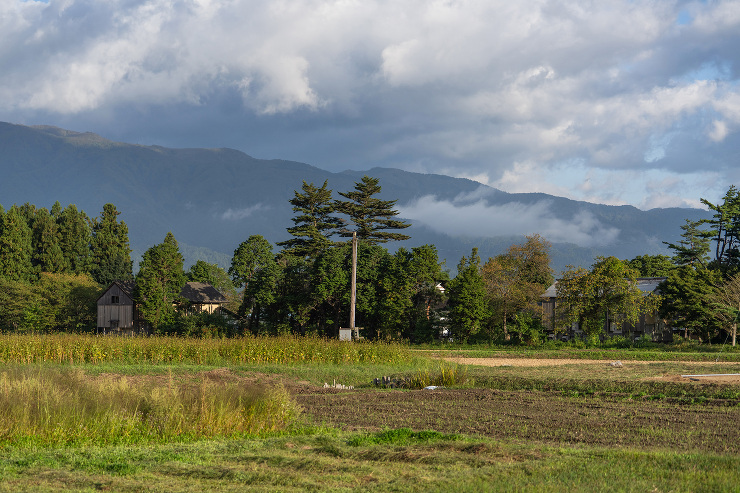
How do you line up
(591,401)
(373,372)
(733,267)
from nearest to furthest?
(591,401)
(373,372)
(733,267)

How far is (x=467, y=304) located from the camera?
5003 centimetres

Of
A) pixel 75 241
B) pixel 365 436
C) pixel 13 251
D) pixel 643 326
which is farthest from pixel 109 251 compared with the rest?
pixel 365 436

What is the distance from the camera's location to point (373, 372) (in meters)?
24.9

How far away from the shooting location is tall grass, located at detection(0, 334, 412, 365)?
25.9 meters

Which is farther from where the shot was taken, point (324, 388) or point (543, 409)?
point (324, 388)

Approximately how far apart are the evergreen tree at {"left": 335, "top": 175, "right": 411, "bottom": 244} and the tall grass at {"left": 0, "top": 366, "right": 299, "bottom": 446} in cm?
5853

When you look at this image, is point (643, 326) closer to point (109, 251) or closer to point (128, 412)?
point (128, 412)

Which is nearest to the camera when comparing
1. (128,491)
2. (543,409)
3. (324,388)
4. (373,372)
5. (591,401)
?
(128,491)

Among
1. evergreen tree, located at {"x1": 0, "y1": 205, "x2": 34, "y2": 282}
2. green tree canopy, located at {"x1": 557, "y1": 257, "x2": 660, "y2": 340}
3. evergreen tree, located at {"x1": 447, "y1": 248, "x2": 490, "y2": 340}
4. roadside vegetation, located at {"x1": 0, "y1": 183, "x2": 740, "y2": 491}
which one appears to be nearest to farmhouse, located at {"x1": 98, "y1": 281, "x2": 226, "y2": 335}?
evergreen tree, located at {"x1": 0, "y1": 205, "x2": 34, "y2": 282}

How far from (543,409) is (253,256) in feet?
182

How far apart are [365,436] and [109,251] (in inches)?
3382

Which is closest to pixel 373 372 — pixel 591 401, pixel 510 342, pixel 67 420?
pixel 591 401

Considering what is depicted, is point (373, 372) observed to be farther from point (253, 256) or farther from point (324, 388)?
point (253, 256)

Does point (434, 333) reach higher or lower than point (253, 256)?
lower
